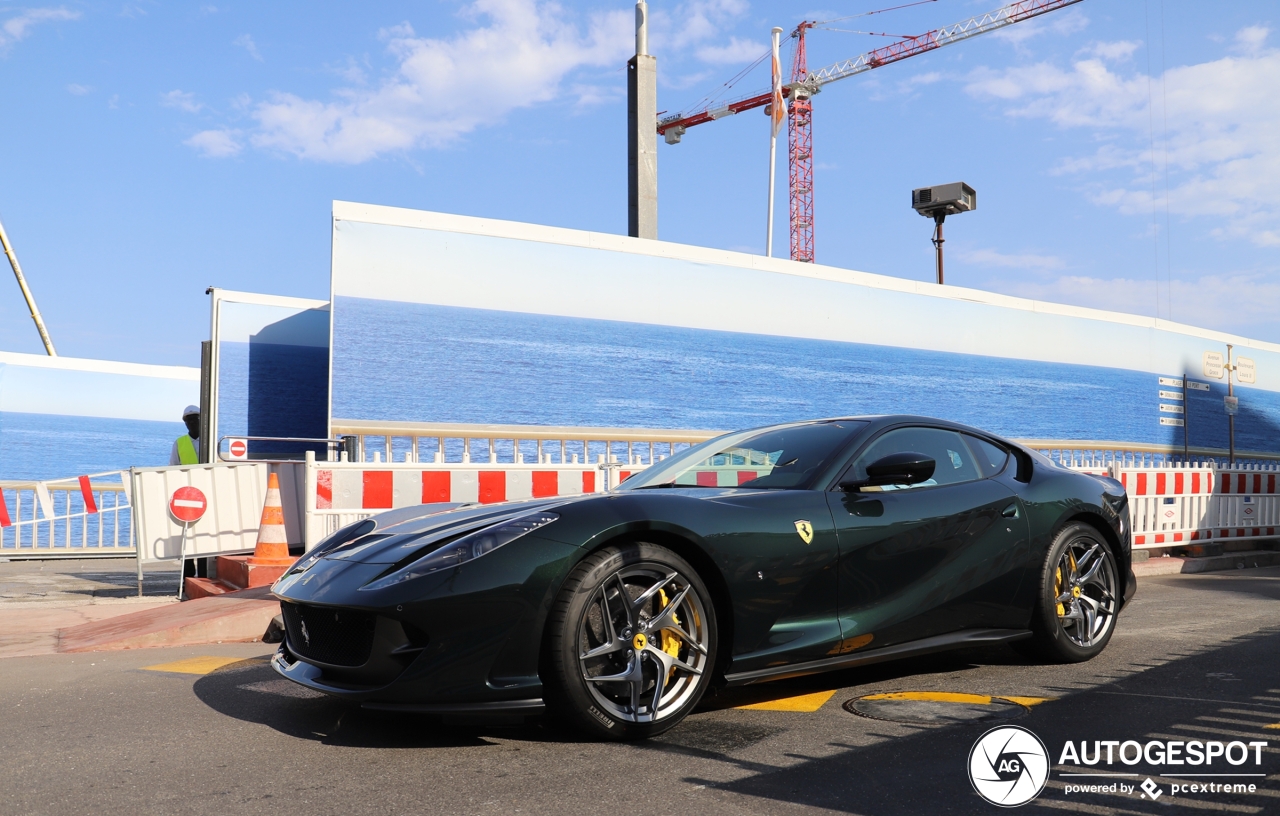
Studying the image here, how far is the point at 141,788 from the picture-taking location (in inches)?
117

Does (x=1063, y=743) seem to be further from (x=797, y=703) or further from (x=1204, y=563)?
(x=1204, y=563)

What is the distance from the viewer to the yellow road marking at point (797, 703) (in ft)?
12.9

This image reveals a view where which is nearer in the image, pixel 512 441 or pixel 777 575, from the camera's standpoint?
pixel 777 575

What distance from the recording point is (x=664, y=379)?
1934cm

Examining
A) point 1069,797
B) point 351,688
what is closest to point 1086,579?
point 1069,797

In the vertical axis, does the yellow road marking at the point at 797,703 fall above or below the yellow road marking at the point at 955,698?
below

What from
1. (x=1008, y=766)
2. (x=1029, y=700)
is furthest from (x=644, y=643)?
(x=1029, y=700)

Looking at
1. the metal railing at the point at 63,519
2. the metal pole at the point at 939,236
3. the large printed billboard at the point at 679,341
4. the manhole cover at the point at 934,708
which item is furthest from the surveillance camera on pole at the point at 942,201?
the manhole cover at the point at 934,708

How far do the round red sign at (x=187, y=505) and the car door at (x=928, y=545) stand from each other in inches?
272

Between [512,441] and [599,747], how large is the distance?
47.0 ft

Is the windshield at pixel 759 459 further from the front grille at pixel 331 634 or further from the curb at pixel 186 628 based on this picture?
the curb at pixel 186 628

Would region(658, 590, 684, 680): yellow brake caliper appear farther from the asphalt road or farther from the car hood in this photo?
the car hood

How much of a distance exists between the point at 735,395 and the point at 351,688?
17177 mm

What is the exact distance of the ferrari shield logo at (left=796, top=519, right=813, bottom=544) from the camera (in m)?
3.83
